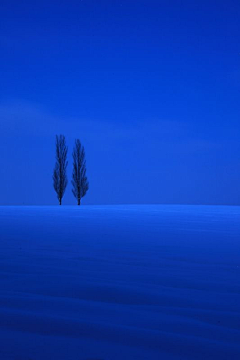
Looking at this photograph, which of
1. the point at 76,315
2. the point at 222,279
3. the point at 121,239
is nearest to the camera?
the point at 76,315

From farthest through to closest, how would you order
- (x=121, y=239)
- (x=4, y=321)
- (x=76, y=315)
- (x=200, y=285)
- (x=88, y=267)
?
(x=121, y=239) → (x=88, y=267) → (x=200, y=285) → (x=76, y=315) → (x=4, y=321)

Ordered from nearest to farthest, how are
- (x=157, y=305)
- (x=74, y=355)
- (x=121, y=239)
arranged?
(x=74, y=355) < (x=157, y=305) < (x=121, y=239)

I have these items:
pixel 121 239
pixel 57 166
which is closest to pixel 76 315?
pixel 121 239

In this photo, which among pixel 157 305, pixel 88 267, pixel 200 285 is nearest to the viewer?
pixel 157 305

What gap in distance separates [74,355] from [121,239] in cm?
378

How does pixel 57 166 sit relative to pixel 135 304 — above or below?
above

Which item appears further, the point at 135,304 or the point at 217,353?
the point at 135,304

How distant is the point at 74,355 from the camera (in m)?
1.25

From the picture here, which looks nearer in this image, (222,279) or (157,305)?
(157,305)

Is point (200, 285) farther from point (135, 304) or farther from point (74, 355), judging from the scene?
point (74, 355)

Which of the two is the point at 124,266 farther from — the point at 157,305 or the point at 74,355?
the point at 74,355

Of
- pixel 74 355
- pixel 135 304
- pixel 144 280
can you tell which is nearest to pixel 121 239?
pixel 144 280

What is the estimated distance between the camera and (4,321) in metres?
1.57

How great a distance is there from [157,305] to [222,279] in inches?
34.4
